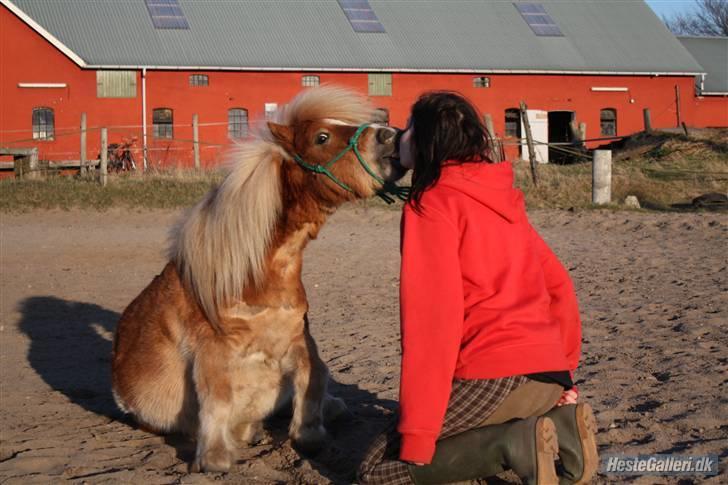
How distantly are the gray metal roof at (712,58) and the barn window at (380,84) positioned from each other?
13285 millimetres

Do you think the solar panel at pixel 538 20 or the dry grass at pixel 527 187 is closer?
the dry grass at pixel 527 187

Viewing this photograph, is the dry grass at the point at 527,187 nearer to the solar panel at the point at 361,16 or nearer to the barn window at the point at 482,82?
the barn window at the point at 482,82

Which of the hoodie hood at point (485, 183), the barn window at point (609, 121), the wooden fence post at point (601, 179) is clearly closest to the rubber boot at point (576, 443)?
the hoodie hood at point (485, 183)

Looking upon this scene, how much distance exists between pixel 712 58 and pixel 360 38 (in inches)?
663

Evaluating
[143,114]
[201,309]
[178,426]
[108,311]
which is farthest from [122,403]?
[143,114]

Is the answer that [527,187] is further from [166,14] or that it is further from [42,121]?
[166,14]

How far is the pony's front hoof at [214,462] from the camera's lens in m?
4.25

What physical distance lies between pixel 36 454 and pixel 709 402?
3401 millimetres

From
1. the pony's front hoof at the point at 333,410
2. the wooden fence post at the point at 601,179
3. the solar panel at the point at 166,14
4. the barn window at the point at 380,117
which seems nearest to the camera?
the barn window at the point at 380,117

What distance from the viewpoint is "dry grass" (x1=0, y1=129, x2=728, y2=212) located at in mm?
16516

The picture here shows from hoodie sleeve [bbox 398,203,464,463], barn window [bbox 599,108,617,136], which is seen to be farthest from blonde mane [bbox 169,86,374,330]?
barn window [bbox 599,108,617,136]

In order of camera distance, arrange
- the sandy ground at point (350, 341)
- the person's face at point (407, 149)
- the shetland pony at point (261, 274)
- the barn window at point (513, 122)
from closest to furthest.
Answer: the person's face at point (407, 149) → the shetland pony at point (261, 274) → the sandy ground at point (350, 341) → the barn window at point (513, 122)

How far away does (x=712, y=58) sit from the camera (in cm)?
3969

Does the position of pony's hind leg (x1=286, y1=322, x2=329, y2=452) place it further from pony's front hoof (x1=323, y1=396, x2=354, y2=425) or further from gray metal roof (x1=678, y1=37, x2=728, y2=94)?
gray metal roof (x1=678, y1=37, x2=728, y2=94)
